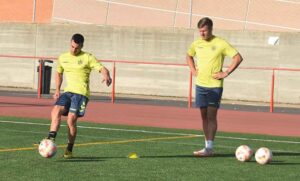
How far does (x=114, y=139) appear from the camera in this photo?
17.4 m

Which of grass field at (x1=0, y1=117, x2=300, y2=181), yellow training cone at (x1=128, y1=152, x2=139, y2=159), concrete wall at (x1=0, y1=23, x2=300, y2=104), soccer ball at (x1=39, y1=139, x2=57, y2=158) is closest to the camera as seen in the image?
grass field at (x1=0, y1=117, x2=300, y2=181)

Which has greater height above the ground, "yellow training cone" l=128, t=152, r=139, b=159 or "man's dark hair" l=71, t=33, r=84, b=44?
"man's dark hair" l=71, t=33, r=84, b=44

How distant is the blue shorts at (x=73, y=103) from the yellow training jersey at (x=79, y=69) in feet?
0.23

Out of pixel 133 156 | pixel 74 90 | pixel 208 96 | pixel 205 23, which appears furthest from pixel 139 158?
pixel 205 23

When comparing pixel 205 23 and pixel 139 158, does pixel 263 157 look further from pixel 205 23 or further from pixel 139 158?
pixel 205 23

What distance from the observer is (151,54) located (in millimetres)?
38500

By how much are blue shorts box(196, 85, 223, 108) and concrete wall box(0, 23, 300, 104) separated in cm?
2020

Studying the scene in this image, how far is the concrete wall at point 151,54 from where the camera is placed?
35441 millimetres

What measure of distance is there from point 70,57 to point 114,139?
156 inches

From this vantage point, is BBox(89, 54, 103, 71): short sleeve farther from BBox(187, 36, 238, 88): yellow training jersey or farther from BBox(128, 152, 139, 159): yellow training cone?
BBox(187, 36, 238, 88): yellow training jersey

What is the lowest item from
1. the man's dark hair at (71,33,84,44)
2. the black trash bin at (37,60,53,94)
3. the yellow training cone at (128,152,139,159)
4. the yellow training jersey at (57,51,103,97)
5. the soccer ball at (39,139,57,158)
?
the black trash bin at (37,60,53,94)

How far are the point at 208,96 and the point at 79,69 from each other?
7.46 ft

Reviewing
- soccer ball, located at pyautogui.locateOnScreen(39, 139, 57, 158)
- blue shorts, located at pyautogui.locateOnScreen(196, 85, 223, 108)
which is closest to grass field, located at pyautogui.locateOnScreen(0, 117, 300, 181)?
soccer ball, located at pyautogui.locateOnScreen(39, 139, 57, 158)

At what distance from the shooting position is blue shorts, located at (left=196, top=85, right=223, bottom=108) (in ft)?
47.9
